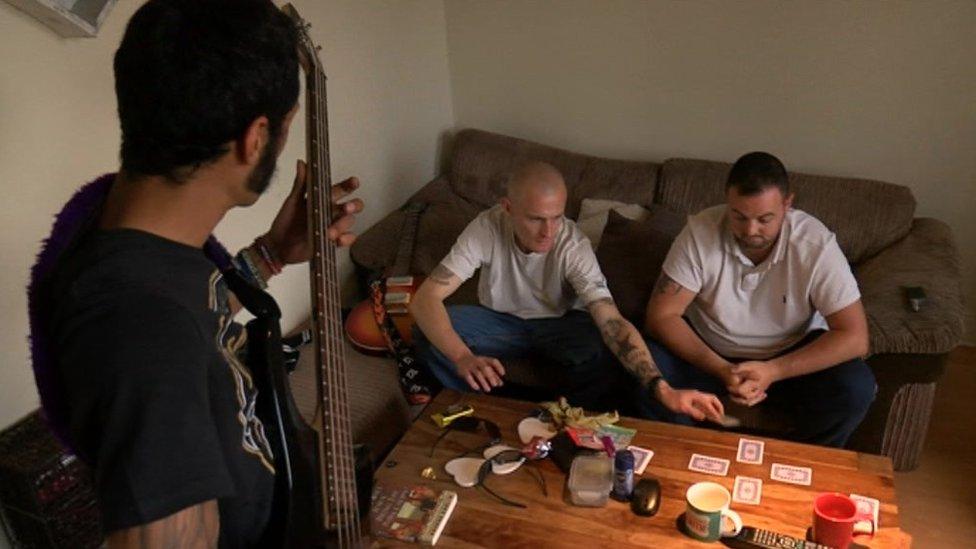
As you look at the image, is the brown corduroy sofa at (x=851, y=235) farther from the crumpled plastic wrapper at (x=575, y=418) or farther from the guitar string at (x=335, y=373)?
the guitar string at (x=335, y=373)

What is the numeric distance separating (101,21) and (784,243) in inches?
74.9

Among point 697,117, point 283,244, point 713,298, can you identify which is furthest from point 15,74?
point 697,117

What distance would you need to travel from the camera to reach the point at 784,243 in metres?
2.18

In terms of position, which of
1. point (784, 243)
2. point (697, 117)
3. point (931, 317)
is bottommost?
point (931, 317)

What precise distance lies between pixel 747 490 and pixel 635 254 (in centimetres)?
118

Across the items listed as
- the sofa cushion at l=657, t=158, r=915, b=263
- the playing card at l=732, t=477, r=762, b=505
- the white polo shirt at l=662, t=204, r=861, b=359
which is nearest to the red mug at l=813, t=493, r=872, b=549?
the playing card at l=732, t=477, r=762, b=505

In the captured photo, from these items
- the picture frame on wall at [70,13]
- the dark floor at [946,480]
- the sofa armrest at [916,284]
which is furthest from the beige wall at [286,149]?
the dark floor at [946,480]

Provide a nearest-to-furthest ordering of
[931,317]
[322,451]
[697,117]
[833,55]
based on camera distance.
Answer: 1. [322,451]
2. [931,317]
3. [833,55]
4. [697,117]

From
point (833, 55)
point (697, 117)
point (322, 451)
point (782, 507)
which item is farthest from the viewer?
point (697, 117)

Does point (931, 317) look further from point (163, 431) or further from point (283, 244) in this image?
point (163, 431)

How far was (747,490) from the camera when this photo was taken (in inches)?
66.0

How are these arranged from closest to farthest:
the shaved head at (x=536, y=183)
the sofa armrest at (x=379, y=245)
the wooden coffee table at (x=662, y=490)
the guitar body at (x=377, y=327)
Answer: the wooden coffee table at (x=662, y=490)
the shaved head at (x=536, y=183)
the guitar body at (x=377, y=327)
the sofa armrest at (x=379, y=245)

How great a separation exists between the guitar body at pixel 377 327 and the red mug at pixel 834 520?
145 centimetres

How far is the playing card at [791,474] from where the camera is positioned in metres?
1.70
